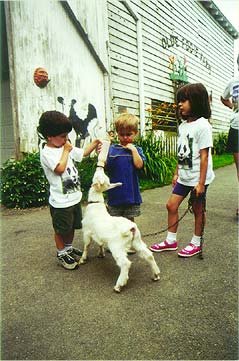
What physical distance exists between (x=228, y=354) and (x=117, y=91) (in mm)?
7437

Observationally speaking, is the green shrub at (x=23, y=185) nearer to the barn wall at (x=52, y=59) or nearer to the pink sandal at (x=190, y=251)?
the barn wall at (x=52, y=59)

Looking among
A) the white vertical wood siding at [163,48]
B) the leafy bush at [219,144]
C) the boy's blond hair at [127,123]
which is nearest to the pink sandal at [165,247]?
the boy's blond hair at [127,123]

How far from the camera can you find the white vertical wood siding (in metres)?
8.48

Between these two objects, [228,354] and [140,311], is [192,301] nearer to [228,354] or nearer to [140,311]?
[140,311]

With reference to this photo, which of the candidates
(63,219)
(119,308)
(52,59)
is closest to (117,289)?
(119,308)

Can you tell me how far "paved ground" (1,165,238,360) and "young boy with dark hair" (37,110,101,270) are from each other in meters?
0.37

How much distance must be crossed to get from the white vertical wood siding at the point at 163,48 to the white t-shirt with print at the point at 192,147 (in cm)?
536

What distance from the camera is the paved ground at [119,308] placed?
1816 millimetres

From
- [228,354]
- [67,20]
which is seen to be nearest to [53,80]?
[67,20]

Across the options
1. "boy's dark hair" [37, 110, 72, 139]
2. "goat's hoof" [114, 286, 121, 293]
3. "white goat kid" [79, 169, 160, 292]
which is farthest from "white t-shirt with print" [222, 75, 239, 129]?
"goat's hoof" [114, 286, 121, 293]

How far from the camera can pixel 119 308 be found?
7.36 ft

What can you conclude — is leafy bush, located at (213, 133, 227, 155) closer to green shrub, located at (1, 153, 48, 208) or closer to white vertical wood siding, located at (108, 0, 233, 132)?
white vertical wood siding, located at (108, 0, 233, 132)

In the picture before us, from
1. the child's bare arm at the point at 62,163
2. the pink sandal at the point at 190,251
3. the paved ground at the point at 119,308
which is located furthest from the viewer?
the pink sandal at the point at 190,251

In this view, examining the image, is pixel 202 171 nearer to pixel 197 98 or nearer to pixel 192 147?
pixel 192 147
